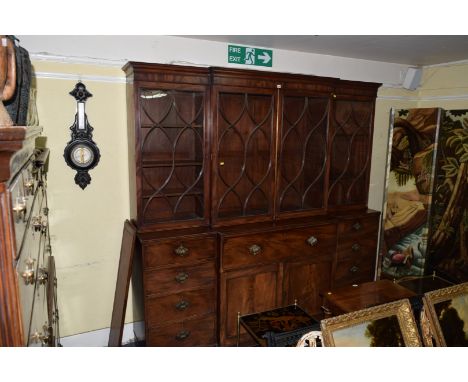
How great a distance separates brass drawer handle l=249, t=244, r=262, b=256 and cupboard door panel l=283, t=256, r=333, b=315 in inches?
11.7

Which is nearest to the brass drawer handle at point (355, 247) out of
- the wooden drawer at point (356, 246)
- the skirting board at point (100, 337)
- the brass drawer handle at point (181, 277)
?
the wooden drawer at point (356, 246)

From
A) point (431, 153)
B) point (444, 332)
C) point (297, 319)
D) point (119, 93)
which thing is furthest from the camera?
point (431, 153)

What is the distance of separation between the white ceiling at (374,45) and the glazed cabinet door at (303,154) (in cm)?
43

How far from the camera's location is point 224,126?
8.59 feet

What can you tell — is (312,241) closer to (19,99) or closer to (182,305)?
(182,305)

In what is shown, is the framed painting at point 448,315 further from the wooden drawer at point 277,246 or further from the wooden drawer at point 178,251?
the wooden drawer at point 178,251

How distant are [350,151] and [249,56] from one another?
123 centimetres

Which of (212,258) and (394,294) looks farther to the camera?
(212,258)

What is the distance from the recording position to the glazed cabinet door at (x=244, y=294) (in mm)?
2547

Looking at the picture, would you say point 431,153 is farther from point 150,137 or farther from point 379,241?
point 150,137

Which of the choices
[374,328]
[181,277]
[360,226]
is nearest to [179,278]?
[181,277]

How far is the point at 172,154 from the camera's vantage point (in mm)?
2557
